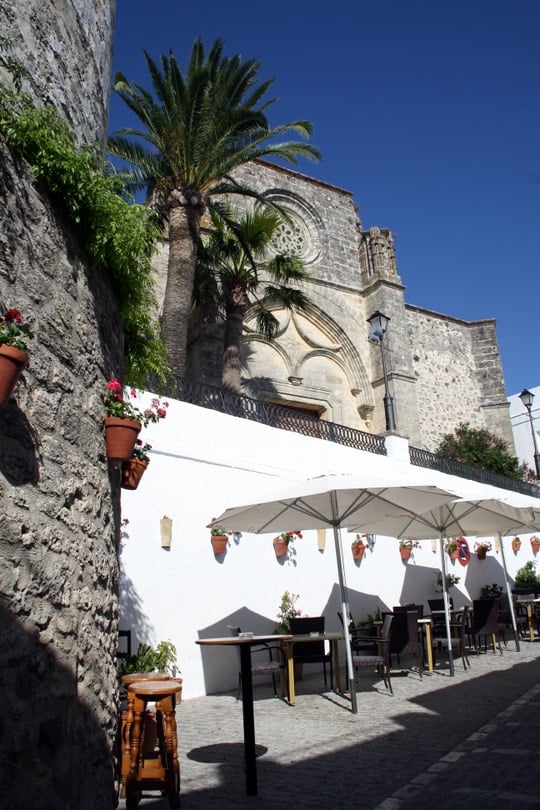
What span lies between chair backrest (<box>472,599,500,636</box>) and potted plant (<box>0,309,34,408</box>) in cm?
877

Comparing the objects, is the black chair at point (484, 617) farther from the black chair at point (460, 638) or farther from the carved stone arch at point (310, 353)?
the carved stone arch at point (310, 353)

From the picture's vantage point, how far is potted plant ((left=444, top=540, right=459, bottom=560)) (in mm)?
12802

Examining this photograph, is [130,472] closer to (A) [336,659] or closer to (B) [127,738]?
(B) [127,738]

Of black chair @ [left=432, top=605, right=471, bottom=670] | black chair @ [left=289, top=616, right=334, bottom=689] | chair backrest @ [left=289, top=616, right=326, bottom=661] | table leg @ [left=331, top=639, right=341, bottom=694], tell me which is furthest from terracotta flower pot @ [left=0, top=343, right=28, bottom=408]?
black chair @ [left=432, top=605, right=471, bottom=670]

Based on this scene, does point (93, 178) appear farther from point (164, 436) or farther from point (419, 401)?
point (419, 401)

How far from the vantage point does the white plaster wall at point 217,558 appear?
7.33 meters

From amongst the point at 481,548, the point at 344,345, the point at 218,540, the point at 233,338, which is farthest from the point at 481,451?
the point at 218,540

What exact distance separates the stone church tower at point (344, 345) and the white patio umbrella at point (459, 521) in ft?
22.9

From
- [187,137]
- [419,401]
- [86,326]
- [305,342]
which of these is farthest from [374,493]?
[419,401]

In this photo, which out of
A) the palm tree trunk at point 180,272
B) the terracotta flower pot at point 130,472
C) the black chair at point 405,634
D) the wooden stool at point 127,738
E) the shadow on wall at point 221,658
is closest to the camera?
the wooden stool at point 127,738

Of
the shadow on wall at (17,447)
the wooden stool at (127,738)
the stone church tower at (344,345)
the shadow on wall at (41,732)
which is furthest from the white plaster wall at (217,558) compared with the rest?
the stone church tower at (344,345)

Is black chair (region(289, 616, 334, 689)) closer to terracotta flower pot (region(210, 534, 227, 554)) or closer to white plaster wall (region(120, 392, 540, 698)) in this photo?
white plaster wall (region(120, 392, 540, 698))

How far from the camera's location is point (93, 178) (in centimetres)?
353

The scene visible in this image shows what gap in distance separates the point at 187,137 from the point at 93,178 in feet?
30.1
